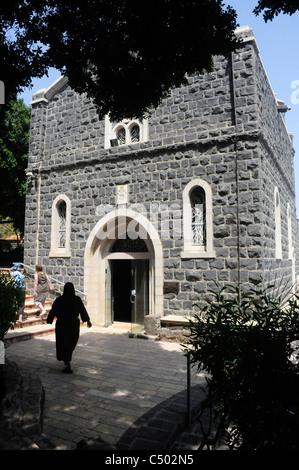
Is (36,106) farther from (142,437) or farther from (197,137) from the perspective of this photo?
(142,437)

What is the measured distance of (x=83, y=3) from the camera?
13.3 feet

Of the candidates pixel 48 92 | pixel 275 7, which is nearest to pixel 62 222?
pixel 48 92

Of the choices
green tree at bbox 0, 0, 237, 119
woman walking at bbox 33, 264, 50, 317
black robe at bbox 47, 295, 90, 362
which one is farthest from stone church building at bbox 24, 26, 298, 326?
green tree at bbox 0, 0, 237, 119

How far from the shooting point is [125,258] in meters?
9.64

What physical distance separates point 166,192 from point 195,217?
3.57 ft

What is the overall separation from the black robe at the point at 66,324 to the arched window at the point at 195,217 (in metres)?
3.29

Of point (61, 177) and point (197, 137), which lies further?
point (61, 177)

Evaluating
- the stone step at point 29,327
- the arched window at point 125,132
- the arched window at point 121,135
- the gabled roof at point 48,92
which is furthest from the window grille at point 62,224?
the gabled roof at point 48,92

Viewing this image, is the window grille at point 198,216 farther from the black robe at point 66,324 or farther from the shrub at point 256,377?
the shrub at point 256,377

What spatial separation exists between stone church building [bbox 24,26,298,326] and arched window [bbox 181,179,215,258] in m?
0.03

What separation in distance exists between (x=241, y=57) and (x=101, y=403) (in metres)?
8.35

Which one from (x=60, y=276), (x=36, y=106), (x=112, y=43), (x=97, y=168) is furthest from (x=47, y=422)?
(x=36, y=106)

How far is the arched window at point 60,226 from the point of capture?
1012cm

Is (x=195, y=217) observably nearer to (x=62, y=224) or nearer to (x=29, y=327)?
(x=62, y=224)
